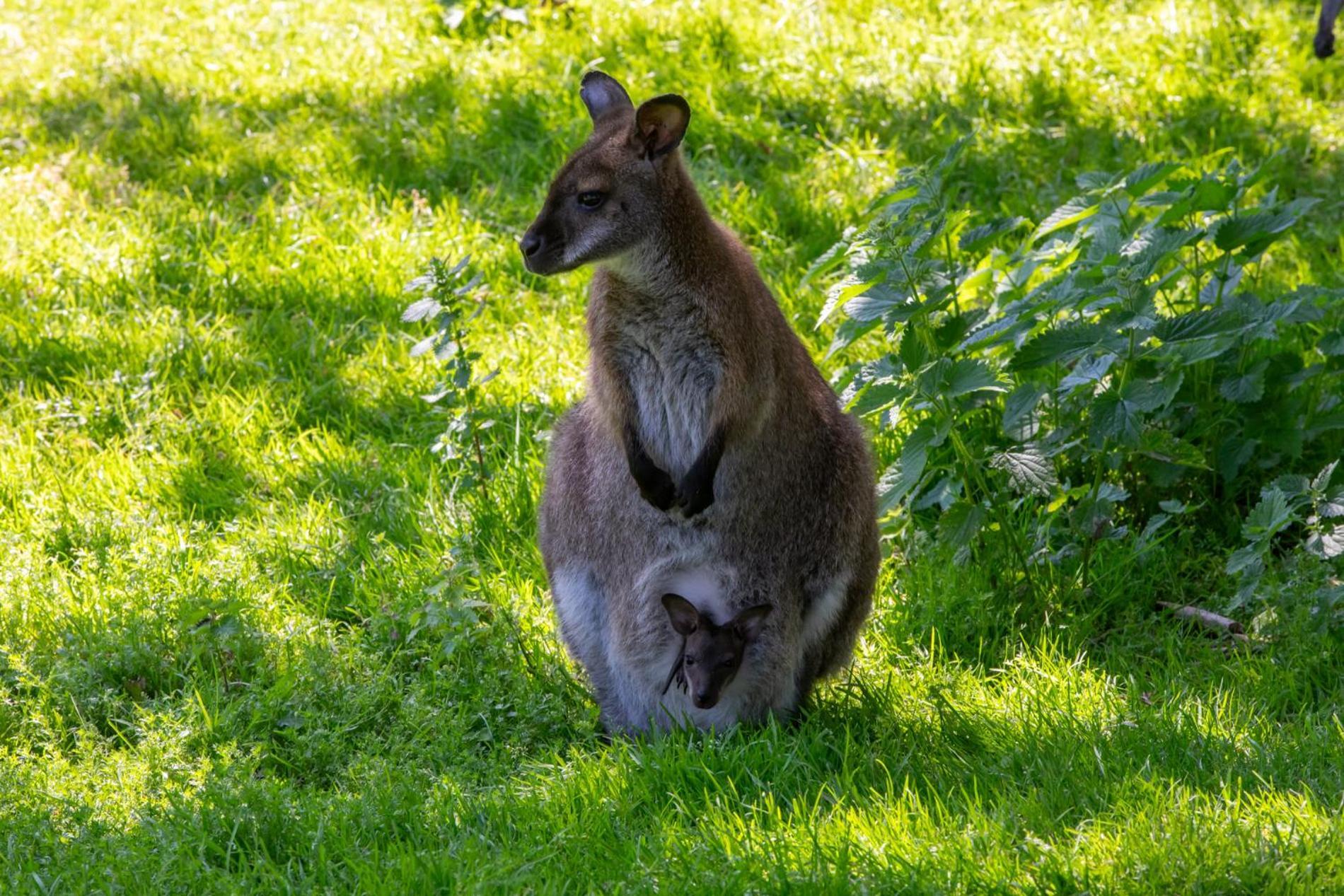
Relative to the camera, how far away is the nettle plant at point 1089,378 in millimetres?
4395

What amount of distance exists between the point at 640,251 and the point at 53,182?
13.1ft

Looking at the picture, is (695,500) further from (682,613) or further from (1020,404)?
(1020,404)

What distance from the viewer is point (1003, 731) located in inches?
154

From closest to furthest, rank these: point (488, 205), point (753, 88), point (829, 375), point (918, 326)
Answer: point (918, 326)
point (829, 375)
point (488, 205)
point (753, 88)

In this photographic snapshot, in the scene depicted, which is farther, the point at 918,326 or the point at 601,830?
the point at 918,326

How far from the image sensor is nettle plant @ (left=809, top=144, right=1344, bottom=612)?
14.4 feet

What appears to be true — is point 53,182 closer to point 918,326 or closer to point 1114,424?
point 918,326

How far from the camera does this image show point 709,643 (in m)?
4.00

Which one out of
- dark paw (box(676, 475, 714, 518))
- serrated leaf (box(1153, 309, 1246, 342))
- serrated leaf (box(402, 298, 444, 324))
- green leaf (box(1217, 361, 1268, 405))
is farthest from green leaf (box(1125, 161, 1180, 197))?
serrated leaf (box(402, 298, 444, 324))

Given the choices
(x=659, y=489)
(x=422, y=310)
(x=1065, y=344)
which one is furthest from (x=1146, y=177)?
(x=422, y=310)

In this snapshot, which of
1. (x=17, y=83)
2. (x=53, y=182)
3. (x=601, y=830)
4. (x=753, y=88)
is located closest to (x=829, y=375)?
(x=753, y=88)

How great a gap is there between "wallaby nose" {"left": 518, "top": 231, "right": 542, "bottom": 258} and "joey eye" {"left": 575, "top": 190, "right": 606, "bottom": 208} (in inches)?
5.8

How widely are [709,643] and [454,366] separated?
65.0 inches

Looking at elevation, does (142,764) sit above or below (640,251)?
below
